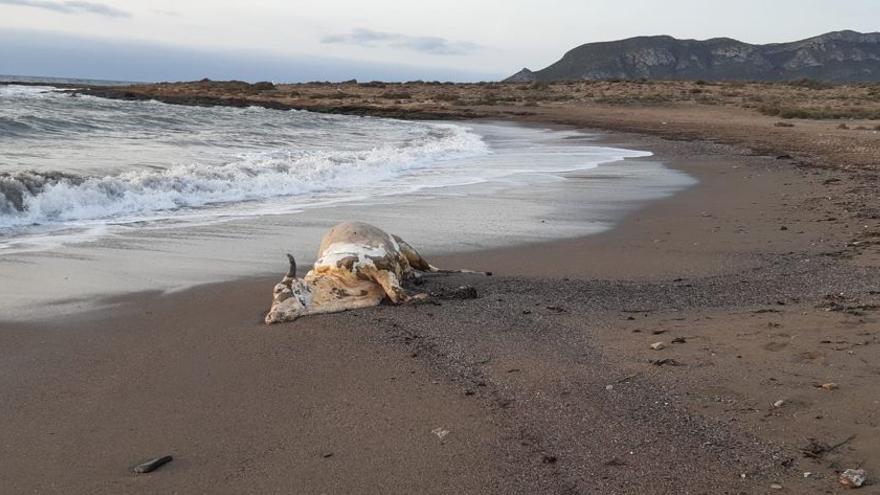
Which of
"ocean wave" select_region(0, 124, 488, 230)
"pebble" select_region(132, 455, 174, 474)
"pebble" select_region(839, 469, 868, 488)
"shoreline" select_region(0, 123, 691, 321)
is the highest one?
"ocean wave" select_region(0, 124, 488, 230)

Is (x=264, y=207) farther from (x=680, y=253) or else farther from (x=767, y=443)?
(x=767, y=443)

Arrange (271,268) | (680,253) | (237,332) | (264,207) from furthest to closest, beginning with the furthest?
(264,207)
(680,253)
(271,268)
(237,332)

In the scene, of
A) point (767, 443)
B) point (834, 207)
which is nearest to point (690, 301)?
point (767, 443)

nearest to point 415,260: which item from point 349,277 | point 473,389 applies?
point 349,277

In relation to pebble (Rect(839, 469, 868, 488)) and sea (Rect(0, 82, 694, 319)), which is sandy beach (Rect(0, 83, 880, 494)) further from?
Result: sea (Rect(0, 82, 694, 319))

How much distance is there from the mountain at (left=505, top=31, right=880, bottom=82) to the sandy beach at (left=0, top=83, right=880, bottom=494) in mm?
88330

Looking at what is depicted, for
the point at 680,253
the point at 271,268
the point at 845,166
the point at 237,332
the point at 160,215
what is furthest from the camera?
the point at 845,166

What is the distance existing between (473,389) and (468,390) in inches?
1.3

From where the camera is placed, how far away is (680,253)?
8148 millimetres

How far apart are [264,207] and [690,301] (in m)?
6.81

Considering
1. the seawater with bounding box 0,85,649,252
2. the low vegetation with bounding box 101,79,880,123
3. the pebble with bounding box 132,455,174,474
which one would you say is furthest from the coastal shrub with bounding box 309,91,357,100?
the pebble with bounding box 132,455,174,474

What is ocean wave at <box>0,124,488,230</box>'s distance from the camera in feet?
30.8

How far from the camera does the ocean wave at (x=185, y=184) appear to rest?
9.38 metres

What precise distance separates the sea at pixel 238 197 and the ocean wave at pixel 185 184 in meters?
0.03
